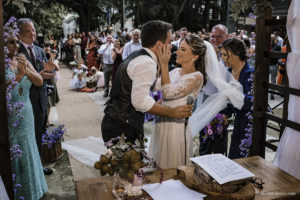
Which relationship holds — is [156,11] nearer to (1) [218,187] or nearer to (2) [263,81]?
(2) [263,81]

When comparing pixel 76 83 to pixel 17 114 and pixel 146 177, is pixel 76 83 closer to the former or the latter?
pixel 17 114

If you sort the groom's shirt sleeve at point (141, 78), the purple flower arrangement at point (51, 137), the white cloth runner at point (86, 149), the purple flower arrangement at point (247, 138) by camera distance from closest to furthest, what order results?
the groom's shirt sleeve at point (141, 78)
the purple flower arrangement at point (247, 138)
the purple flower arrangement at point (51, 137)
the white cloth runner at point (86, 149)

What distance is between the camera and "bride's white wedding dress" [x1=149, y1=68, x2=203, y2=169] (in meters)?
2.84

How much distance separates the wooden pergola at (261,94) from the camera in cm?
217

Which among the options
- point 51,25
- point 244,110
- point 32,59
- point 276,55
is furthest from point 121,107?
point 51,25

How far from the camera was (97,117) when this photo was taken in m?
7.09

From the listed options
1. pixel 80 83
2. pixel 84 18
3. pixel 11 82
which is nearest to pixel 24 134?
pixel 11 82

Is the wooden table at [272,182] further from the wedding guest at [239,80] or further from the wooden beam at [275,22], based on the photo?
the wedding guest at [239,80]

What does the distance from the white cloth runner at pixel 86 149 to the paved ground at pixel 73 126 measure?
0.39 ft

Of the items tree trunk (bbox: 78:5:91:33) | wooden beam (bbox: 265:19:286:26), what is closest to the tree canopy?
tree trunk (bbox: 78:5:91:33)

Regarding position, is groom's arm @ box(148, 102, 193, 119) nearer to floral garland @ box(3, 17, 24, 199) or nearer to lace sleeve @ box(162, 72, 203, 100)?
lace sleeve @ box(162, 72, 203, 100)

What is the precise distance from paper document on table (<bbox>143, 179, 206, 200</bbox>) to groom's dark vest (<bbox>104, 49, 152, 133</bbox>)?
2.58ft

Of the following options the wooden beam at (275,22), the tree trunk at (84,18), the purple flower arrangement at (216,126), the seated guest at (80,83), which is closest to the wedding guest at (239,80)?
the purple flower arrangement at (216,126)

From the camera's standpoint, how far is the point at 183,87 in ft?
9.19
